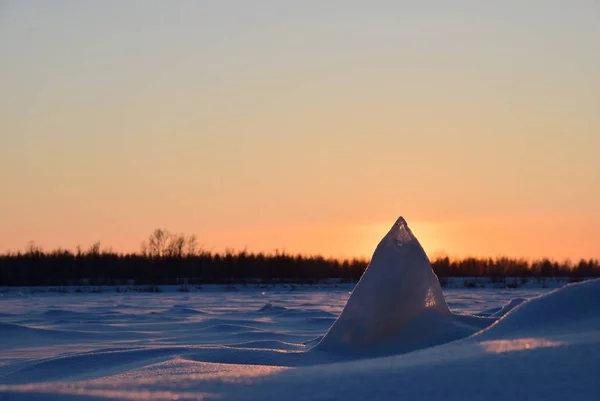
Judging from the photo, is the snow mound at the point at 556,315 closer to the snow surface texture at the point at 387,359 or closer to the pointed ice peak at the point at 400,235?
the snow surface texture at the point at 387,359

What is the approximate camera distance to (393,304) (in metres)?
3.13

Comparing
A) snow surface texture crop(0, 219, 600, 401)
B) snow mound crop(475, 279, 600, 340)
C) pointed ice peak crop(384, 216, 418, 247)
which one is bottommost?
snow surface texture crop(0, 219, 600, 401)

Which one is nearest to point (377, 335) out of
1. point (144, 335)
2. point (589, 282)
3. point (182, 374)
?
point (589, 282)

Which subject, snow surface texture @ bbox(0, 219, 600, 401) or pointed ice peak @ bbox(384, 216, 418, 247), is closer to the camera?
snow surface texture @ bbox(0, 219, 600, 401)

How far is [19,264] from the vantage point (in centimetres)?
3058

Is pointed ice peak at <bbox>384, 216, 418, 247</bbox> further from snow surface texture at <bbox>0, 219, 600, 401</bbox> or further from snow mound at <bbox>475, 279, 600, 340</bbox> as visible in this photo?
snow mound at <bbox>475, 279, 600, 340</bbox>

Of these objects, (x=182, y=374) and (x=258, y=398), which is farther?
(x=182, y=374)

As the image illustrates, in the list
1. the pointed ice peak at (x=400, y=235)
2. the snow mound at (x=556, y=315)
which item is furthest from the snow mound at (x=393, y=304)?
the snow mound at (x=556, y=315)

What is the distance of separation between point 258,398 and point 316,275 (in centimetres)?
3225

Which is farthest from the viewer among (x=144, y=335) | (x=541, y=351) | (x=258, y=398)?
(x=144, y=335)

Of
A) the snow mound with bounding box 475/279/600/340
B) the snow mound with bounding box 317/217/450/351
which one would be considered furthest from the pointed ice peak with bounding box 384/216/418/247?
the snow mound with bounding box 475/279/600/340

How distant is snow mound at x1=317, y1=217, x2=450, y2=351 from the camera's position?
3074mm

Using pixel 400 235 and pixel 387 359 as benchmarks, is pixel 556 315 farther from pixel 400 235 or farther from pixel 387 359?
pixel 400 235

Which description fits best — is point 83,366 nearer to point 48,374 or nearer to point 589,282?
point 48,374
